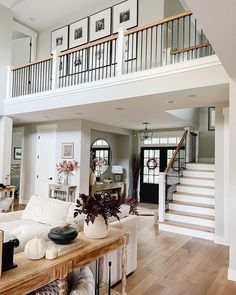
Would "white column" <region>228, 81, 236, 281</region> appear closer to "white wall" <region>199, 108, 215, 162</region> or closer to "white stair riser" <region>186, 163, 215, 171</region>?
"white stair riser" <region>186, 163, 215, 171</region>

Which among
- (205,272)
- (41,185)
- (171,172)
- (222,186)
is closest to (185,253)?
(205,272)

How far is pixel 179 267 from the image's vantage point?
11.1 ft

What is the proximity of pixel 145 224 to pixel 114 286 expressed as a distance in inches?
111

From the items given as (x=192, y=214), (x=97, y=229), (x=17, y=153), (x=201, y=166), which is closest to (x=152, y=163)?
(x=201, y=166)

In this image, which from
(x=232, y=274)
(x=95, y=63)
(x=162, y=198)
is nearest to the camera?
(x=232, y=274)

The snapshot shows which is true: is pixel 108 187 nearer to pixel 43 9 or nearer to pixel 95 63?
pixel 95 63

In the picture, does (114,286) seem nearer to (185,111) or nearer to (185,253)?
(185,253)

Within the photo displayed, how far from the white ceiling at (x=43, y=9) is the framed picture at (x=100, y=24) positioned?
1.33 ft

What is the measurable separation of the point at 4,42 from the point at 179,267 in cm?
689

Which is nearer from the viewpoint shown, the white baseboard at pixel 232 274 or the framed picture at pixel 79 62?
the white baseboard at pixel 232 274

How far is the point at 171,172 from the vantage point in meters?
6.13

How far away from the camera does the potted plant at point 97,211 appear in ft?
6.97

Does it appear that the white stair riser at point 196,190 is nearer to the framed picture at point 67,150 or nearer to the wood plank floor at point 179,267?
the wood plank floor at point 179,267

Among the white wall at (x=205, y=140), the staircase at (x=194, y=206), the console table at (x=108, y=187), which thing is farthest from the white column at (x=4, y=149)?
the white wall at (x=205, y=140)
